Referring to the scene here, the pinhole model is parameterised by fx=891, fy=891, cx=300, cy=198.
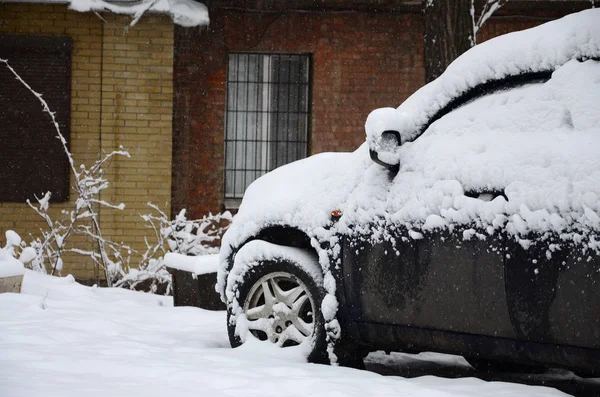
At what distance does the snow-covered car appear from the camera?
419cm

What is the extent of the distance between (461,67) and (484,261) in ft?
3.72

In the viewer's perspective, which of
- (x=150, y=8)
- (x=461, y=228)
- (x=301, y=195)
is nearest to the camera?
(x=461, y=228)

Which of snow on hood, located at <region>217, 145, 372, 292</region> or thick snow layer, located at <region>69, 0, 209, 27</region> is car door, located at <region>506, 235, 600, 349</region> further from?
thick snow layer, located at <region>69, 0, 209, 27</region>

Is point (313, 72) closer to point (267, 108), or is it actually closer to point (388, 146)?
point (267, 108)

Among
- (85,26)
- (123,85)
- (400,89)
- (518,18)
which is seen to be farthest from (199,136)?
(518,18)

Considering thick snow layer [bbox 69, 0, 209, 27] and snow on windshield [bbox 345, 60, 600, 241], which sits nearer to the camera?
snow on windshield [bbox 345, 60, 600, 241]

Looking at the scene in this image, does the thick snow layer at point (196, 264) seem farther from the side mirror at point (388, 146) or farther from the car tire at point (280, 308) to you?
the side mirror at point (388, 146)

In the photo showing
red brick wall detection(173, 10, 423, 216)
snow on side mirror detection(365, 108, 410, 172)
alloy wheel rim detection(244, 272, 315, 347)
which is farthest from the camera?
red brick wall detection(173, 10, 423, 216)

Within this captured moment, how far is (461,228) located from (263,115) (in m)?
8.68

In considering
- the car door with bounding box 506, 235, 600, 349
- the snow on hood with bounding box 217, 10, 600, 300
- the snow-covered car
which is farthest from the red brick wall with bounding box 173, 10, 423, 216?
the car door with bounding box 506, 235, 600, 349

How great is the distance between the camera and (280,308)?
546 centimetres

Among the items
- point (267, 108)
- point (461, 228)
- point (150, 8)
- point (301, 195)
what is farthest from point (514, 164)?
point (267, 108)

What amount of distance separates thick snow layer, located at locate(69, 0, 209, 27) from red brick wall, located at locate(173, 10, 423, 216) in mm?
408

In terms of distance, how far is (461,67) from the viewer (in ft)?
16.2
